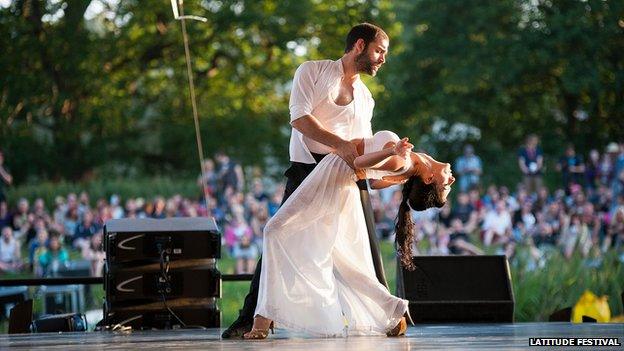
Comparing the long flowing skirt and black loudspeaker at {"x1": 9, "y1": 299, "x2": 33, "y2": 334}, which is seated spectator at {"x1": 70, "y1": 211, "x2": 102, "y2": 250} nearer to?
black loudspeaker at {"x1": 9, "y1": 299, "x2": 33, "y2": 334}

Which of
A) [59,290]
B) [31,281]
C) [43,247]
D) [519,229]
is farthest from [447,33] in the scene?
[31,281]

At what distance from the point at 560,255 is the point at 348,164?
7588 millimetres

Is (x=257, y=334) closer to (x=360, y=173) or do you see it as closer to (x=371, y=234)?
(x=371, y=234)

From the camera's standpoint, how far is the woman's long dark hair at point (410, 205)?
5.27 metres

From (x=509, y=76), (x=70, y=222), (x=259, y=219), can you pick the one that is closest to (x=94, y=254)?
(x=70, y=222)

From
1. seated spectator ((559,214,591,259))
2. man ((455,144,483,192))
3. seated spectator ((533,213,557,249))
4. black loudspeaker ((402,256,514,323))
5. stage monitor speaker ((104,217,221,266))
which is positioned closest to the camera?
stage monitor speaker ((104,217,221,266))

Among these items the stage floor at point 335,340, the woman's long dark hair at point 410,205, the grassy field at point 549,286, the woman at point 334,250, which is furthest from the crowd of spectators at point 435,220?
the woman at point 334,250

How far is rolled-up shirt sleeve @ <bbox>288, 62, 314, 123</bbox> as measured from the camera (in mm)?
5145

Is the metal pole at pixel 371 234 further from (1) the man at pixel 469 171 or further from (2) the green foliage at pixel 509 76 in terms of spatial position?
(2) the green foliage at pixel 509 76

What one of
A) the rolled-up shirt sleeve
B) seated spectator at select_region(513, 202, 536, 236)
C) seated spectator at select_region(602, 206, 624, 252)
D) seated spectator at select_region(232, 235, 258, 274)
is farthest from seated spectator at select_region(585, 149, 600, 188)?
the rolled-up shirt sleeve

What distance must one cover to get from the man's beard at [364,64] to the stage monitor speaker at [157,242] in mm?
1363

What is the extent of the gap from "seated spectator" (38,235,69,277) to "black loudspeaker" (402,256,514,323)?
8.41 m

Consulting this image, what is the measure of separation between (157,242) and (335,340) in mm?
1504

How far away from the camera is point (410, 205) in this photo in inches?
210
